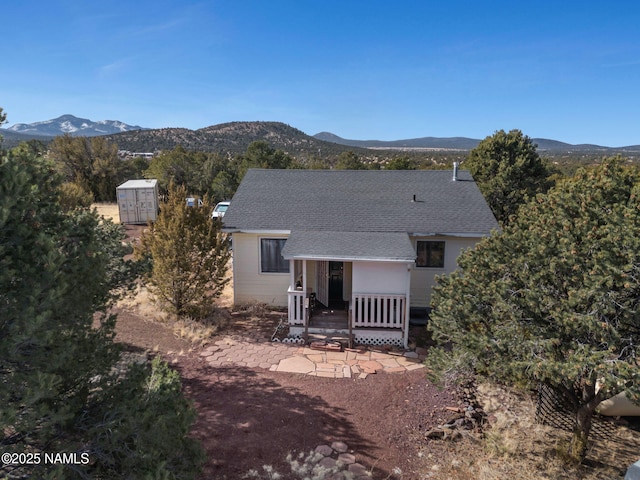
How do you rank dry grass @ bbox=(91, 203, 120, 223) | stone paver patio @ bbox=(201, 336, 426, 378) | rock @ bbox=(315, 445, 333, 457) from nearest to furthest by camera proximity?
rock @ bbox=(315, 445, 333, 457) → stone paver patio @ bbox=(201, 336, 426, 378) → dry grass @ bbox=(91, 203, 120, 223)

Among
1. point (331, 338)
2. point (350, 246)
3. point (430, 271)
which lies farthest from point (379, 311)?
point (430, 271)

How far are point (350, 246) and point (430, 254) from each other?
9.68 feet

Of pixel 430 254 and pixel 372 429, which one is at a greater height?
pixel 430 254

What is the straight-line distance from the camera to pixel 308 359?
31.1 feet

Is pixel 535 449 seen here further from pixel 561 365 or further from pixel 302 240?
pixel 302 240

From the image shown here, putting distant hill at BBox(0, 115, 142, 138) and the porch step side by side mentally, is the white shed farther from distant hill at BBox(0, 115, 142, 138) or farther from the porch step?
distant hill at BBox(0, 115, 142, 138)

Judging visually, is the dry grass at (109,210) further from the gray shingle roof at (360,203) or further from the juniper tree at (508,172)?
the juniper tree at (508,172)

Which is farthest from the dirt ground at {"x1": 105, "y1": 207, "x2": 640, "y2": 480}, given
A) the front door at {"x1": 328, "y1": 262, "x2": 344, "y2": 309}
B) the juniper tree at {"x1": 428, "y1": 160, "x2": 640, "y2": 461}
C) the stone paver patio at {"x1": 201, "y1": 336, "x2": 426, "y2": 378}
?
the front door at {"x1": 328, "y1": 262, "x2": 344, "y2": 309}

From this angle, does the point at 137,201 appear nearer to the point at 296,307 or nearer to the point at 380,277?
the point at 296,307

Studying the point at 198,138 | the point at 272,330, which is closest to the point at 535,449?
the point at 272,330

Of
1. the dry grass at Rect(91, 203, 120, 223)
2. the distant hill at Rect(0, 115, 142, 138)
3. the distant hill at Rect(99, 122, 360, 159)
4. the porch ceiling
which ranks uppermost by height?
the distant hill at Rect(0, 115, 142, 138)

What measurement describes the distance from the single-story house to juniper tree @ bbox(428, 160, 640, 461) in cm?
399

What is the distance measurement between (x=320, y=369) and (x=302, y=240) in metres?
3.47

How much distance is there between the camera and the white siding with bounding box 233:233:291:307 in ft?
40.9
